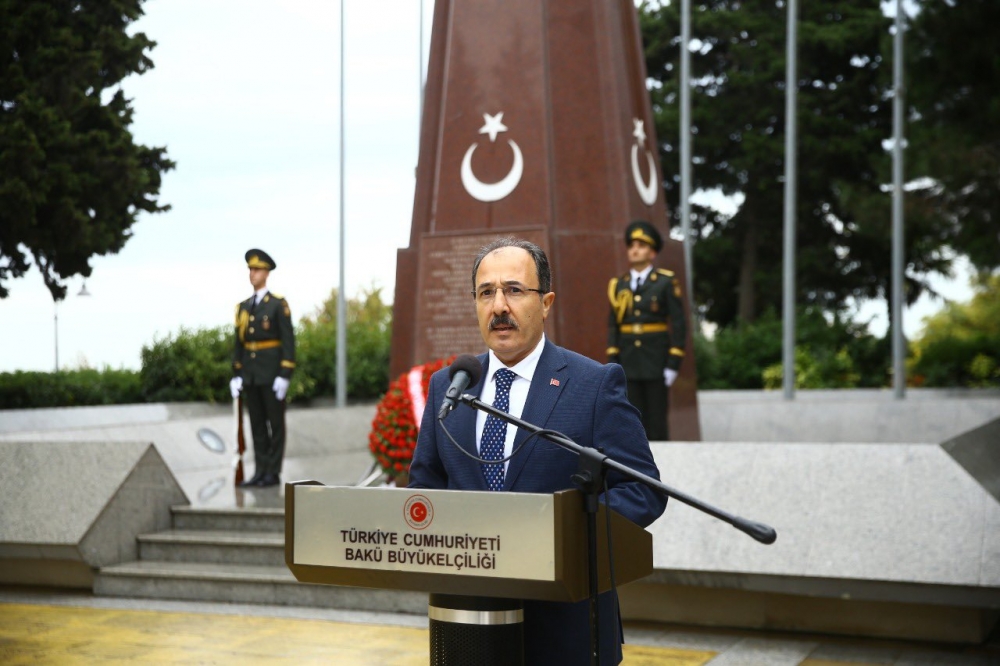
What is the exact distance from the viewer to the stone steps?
6.02 metres

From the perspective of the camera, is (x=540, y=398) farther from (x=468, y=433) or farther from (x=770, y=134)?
(x=770, y=134)

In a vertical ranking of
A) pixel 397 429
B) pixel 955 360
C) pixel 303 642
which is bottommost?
pixel 303 642

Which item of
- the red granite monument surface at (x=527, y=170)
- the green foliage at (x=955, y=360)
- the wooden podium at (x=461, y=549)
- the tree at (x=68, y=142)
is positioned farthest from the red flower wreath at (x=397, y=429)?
the green foliage at (x=955, y=360)

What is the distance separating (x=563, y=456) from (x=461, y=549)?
1.21 feet

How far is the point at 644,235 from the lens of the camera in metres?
7.81

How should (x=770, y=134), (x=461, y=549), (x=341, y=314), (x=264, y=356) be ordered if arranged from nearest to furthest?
(x=461, y=549), (x=264, y=356), (x=341, y=314), (x=770, y=134)

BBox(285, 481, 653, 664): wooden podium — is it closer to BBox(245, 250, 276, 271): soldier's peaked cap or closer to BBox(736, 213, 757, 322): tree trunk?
BBox(245, 250, 276, 271): soldier's peaked cap

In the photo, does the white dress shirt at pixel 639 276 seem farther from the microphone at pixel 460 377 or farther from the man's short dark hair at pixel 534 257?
the microphone at pixel 460 377

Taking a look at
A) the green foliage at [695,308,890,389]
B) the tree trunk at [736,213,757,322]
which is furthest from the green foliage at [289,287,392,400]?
the tree trunk at [736,213,757,322]

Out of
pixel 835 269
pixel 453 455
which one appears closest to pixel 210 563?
pixel 453 455

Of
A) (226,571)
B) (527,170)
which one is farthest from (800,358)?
(226,571)

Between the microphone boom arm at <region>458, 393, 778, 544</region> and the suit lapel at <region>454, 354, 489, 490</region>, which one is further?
the suit lapel at <region>454, 354, 489, 490</region>

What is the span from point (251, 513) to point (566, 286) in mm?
2753

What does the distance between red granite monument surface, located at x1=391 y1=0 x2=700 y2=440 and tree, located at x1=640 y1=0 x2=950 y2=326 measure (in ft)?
57.6
